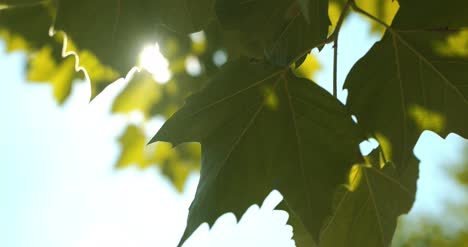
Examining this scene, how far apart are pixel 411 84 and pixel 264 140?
31cm

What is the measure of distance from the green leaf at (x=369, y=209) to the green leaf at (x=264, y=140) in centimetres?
16

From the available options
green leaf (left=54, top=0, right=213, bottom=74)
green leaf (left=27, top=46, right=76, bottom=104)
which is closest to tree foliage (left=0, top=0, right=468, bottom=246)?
green leaf (left=54, top=0, right=213, bottom=74)

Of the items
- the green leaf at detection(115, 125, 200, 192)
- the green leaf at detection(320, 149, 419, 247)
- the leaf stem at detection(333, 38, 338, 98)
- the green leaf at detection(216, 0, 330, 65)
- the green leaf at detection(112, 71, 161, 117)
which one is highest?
the green leaf at detection(112, 71, 161, 117)

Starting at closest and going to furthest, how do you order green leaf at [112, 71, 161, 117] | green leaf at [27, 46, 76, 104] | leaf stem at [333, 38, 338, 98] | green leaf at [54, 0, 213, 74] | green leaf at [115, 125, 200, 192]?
green leaf at [54, 0, 213, 74] → leaf stem at [333, 38, 338, 98] → green leaf at [27, 46, 76, 104] → green leaf at [112, 71, 161, 117] → green leaf at [115, 125, 200, 192]

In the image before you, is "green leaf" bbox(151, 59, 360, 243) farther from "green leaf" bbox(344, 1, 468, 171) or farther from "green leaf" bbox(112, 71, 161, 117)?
"green leaf" bbox(112, 71, 161, 117)

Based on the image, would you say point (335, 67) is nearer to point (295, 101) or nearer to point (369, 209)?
point (295, 101)

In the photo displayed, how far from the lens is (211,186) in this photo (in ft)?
3.92

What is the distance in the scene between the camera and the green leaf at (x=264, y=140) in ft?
3.81

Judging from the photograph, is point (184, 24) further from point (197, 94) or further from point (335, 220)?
point (335, 220)

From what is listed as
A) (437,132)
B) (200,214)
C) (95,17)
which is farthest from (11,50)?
(437,132)

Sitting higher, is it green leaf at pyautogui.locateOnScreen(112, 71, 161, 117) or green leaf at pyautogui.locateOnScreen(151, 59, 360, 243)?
green leaf at pyautogui.locateOnScreen(112, 71, 161, 117)

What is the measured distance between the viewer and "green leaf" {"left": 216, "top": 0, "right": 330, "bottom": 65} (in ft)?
3.91

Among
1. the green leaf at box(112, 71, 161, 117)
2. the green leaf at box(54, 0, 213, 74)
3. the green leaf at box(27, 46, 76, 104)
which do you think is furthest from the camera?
the green leaf at box(112, 71, 161, 117)

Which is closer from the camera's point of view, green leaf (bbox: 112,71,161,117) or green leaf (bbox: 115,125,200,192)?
green leaf (bbox: 112,71,161,117)
